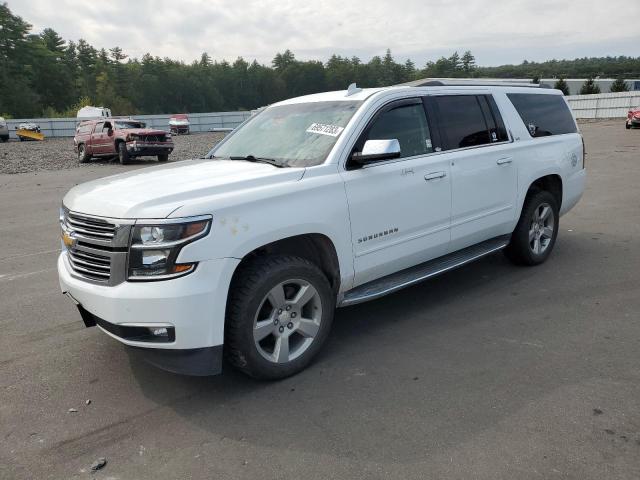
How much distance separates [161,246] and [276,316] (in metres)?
0.90

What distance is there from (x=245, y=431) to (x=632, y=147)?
21052mm

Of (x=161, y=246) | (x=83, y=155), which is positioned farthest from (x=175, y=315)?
(x=83, y=155)

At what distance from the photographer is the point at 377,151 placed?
145 inches

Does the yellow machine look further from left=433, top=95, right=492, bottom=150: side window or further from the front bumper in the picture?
left=433, top=95, right=492, bottom=150: side window

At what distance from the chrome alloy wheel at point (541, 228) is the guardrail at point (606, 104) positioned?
1655 inches

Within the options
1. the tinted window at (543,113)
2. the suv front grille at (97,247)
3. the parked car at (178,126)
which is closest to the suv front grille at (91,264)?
the suv front grille at (97,247)

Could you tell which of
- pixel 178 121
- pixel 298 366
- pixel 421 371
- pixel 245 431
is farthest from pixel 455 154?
pixel 178 121

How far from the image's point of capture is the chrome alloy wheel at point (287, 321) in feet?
11.1

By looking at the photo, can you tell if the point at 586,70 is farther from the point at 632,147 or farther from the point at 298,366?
the point at 298,366

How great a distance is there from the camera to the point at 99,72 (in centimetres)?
10850

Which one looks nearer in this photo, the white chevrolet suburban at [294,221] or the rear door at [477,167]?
the white chevrolet suburban at [294,221]

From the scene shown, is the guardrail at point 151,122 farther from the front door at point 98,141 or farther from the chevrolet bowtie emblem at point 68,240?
the chevrolet bowtie emblem at point 68,240

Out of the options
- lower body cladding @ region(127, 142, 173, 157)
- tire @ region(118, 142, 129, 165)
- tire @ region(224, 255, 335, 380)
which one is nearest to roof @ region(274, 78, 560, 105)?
tire @ region(224, 255, 335, 380)

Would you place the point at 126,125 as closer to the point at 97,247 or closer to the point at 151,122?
the point at 97,247
